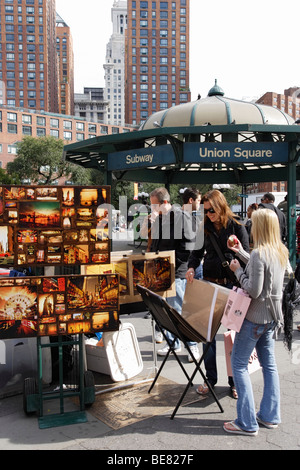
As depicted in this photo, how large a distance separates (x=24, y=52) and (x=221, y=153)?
125041mm

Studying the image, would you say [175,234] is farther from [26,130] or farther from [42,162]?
[26,130]

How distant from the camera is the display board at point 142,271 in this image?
13.8 ft

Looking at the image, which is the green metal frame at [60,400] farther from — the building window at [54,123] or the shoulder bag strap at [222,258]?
the building window at [54,123]

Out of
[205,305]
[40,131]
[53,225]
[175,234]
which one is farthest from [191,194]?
[40,131]

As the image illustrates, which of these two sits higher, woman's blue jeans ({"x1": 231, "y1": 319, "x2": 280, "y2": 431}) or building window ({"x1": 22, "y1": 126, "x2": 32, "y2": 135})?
building window ({"x1": 22, "y1": 126, "x2": 32, "y2": 135})

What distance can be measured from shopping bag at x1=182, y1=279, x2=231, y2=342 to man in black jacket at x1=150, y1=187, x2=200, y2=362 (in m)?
1.18

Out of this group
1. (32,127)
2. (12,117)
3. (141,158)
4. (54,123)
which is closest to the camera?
(141,158)

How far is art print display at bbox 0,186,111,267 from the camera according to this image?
361 centimetres

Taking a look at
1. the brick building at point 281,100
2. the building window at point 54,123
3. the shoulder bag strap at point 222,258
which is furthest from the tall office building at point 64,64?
the shoulder bag strap at point 222,258

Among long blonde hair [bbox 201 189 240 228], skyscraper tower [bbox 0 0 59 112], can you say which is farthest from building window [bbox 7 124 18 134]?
long blonde hair [bbox 201 189 240 228]

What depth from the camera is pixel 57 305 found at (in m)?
3.52

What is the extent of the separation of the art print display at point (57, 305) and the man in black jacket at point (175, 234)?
6.17 feet

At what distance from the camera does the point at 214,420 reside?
3.60 metres

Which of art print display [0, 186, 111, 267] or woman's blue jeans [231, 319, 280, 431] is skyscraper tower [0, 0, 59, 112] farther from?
woman's blue jeans [231, 319, 280, 431]
